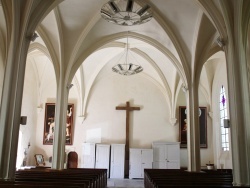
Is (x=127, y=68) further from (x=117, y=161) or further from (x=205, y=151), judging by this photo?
(x=205, y=151)

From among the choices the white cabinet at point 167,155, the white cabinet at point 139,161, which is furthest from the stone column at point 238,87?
the white cabinet at point 139,161

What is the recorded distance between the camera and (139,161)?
1802 centimetres

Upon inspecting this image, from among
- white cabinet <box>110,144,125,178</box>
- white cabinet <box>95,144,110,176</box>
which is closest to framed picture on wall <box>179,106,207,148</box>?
white cabinet <box>110,144,125,178</box>

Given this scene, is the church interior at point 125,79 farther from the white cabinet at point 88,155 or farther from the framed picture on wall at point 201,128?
the white cabinet at point 88,155

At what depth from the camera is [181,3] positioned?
33.3ft

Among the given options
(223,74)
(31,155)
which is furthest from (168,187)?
(31,155)

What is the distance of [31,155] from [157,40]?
11128mm

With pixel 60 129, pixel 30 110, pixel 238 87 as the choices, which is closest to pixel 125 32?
pixel 60 129

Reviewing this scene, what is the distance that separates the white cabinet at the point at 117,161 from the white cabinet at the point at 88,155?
121cm

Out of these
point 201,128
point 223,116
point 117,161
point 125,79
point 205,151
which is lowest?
point 117,161

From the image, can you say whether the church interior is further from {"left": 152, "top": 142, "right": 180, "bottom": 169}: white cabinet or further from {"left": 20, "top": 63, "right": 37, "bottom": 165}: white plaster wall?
{"left": 152, "top": 142, "right": 180, "bottom": 169}: white cabinet

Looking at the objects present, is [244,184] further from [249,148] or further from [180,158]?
[180,158]

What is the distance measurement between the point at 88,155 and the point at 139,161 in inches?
128

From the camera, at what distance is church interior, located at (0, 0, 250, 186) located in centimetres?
736
